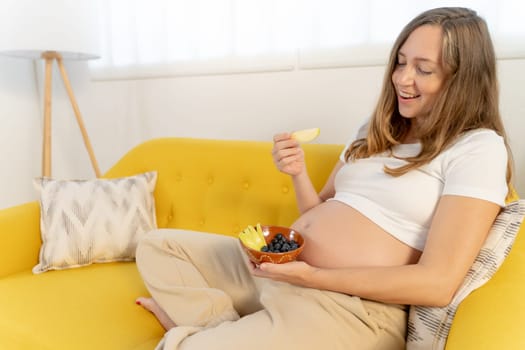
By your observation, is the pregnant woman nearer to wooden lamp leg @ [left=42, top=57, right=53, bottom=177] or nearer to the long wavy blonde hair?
the long wavy blonde hair

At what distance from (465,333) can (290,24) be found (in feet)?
4.73

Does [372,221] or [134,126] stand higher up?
[134,126]

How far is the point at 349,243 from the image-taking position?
1.00 m

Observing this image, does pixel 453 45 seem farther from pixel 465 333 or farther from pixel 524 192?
pixel 524 192

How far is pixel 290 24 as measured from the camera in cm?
182

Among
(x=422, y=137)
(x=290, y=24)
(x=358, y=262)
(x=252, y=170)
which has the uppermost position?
(x=290, y=24)

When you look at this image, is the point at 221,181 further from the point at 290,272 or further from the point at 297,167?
the point at 290,272

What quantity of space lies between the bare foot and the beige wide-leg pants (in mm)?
56

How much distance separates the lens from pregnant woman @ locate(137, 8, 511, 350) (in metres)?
0.86

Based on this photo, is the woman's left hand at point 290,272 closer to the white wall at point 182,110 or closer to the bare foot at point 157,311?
the bare foot at point 157,311

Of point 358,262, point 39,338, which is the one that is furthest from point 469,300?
point 39,338

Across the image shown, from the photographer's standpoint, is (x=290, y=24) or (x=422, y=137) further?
(x=290, y=24)

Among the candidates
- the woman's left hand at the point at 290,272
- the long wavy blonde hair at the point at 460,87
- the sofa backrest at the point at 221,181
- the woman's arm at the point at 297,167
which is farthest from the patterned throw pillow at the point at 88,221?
the long wavy blonde hair at the point at 460,87

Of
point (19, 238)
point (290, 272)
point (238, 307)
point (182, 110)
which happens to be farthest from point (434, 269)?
point (182, 110)
